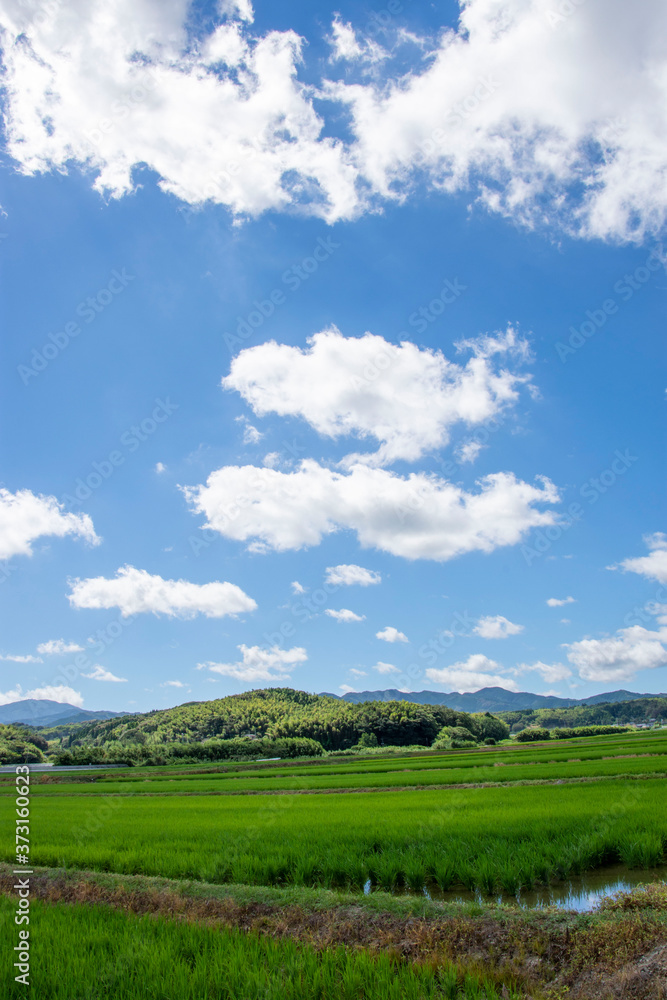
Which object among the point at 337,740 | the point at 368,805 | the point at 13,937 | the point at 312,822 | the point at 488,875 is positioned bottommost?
the point at 337,740

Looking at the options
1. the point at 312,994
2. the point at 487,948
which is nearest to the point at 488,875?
the point at 487,948

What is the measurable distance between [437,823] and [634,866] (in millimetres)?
3903

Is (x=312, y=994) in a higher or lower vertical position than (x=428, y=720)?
higher

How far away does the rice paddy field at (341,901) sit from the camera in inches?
187

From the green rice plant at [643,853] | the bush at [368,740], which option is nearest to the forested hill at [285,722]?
the bush at [368,740]

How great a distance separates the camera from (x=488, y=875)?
7.66m

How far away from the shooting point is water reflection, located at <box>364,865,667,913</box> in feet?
23.2

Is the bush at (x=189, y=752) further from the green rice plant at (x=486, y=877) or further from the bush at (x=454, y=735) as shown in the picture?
the green rice plant at (x=486, y=877)

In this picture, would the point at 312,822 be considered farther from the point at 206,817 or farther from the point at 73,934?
the point at 73,934

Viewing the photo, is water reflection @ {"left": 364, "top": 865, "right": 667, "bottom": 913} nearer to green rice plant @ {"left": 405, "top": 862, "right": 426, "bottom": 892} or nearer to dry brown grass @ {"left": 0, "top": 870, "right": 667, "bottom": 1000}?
green rice plant @ {"left": 405, "top": 862, "right": 426, "bottom": 892}

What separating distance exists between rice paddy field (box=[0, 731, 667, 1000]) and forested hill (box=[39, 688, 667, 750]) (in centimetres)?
7742

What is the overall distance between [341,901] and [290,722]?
Result: 101 metres

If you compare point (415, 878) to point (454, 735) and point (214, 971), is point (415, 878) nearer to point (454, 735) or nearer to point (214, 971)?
point (214, 971)

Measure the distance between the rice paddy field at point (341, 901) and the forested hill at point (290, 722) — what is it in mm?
77416
